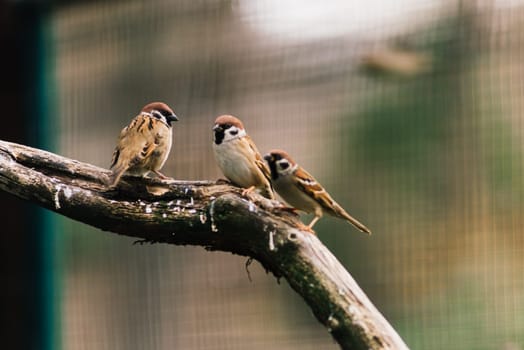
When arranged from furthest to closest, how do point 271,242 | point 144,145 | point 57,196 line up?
point 144,145 < point 57,196 < point 271,242

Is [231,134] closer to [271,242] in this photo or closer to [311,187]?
[311,187]

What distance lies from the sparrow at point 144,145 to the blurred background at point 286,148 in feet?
3.76

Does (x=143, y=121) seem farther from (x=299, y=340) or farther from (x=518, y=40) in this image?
(x=518, y=40)

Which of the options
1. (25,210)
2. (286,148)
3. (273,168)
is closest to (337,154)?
(286,148)

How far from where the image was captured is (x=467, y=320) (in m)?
3.18

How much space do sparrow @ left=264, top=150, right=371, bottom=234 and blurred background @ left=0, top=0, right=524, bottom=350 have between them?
3.59ft

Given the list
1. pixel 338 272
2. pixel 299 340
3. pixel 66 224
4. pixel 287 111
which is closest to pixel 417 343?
pixel 299 340

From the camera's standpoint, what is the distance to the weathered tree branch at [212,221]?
1.69 meters

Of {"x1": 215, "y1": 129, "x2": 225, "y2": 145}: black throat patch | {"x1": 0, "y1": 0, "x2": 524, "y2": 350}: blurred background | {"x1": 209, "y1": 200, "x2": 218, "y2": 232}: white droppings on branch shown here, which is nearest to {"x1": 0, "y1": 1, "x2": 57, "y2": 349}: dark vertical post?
{"x1": 0, "y1": 0, "x2": 524, "y2": 350}: blurred background

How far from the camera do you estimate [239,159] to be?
2.21 metres

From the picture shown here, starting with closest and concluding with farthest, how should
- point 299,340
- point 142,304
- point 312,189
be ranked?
point 312,189, point 299,340, point 142,304

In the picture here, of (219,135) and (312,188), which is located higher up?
(219,135)

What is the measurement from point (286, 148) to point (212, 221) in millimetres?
1632

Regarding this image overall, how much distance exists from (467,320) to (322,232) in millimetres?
762
